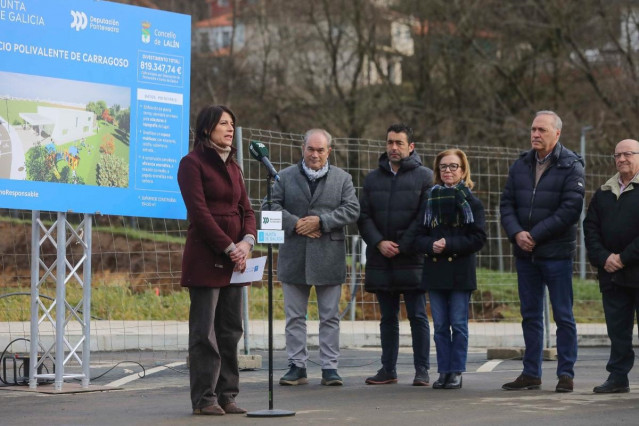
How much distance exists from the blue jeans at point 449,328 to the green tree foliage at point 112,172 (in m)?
2.76

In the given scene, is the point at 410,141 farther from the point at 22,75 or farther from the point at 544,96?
the point at 544,96

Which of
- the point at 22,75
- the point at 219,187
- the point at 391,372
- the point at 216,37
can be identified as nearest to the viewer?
the point at 219,187

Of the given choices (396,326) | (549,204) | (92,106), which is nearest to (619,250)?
(549,204)

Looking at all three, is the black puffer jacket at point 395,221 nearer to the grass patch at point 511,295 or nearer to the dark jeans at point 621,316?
the dark jeans at point 621,316

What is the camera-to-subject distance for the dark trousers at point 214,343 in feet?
28.2

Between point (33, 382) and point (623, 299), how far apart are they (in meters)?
4.94

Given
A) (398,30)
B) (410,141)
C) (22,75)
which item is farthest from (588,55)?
(22,75)

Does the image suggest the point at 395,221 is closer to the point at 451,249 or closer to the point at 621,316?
the point at 451,249

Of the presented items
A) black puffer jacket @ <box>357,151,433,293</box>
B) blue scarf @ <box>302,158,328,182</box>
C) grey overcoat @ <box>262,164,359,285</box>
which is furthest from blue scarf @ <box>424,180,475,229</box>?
blue scarf @ <box>302,158,328,182</box>

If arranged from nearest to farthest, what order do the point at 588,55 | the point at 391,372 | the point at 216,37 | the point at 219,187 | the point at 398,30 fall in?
the point at 219,187, the point at 391,372, the point at 588,55, the point at 398,30, the point at 216,37

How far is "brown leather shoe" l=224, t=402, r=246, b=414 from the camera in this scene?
867cm

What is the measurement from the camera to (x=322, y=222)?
10.9 m

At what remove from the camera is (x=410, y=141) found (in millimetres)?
11133

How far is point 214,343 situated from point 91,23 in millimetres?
3169
